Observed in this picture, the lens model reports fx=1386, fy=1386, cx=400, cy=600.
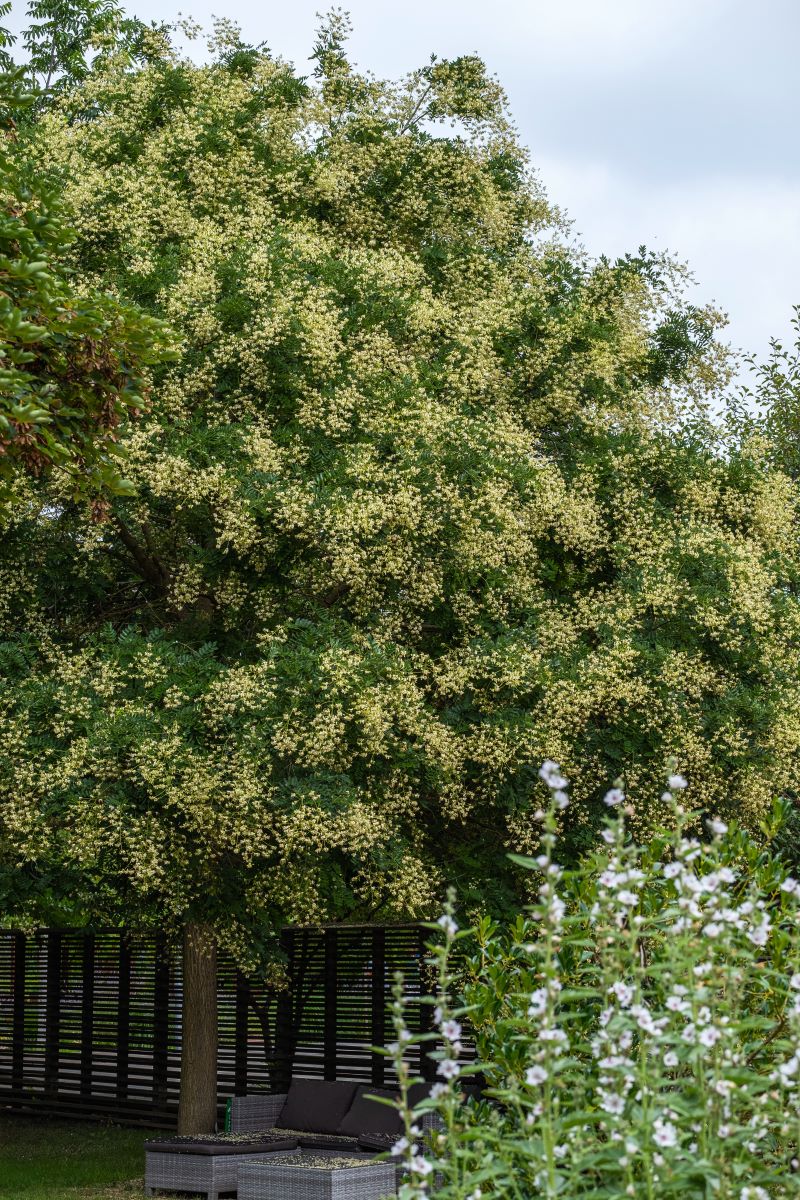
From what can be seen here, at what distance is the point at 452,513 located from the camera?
38.4 feet

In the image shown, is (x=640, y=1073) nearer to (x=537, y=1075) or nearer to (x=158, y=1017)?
(x=537, y=1075)

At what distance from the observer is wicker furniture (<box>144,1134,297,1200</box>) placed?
12016 mm

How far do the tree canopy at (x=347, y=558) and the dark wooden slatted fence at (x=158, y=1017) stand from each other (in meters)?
2.03

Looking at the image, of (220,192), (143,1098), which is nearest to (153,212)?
(220,192)

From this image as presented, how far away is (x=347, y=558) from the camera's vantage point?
436 inches

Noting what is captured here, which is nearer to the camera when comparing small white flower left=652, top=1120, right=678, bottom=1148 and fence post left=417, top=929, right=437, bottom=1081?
small white flower left=652, top=1120, right=678, bottom=1148

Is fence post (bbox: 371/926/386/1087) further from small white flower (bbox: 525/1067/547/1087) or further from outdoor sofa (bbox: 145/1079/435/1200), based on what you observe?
small white flower (bbox: 525/1067/547/1087)

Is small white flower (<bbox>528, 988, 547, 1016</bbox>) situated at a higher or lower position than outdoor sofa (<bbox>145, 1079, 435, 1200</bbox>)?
higher

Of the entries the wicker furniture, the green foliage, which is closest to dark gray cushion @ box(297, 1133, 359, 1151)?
the wicker furniture

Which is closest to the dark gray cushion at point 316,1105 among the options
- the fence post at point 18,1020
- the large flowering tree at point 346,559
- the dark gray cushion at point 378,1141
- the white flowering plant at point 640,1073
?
the dark gray cushion at point 378,1141

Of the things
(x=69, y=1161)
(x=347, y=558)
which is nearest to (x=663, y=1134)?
(x=347, y=558)

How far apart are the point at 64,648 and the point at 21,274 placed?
5.82 m

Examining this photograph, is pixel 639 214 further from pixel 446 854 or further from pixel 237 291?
pixel 446 854

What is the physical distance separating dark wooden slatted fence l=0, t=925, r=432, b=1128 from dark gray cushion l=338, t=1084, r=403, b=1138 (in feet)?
1.96
